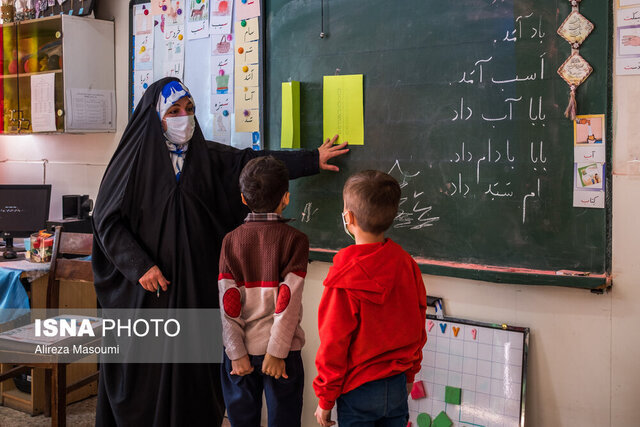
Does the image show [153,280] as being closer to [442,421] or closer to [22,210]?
[442,421]

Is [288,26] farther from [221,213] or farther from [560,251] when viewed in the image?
[560,251]

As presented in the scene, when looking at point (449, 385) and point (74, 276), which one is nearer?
point (449, 385)

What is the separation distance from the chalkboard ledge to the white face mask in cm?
102

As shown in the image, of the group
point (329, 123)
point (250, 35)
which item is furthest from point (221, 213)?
point (250, 35)

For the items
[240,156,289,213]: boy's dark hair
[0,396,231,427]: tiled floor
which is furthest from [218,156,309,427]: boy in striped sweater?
[0,396,231,427]: tiled floor

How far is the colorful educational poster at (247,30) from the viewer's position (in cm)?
255

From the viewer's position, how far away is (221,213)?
7.49 feet

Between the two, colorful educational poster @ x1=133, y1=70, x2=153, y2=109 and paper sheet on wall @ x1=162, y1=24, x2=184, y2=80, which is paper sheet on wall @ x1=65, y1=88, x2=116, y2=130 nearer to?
colorful educational poster @ x1=133, y1=70, x2=153, y2=109

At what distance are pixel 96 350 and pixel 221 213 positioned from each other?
92 cm

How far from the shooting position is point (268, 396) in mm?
1753

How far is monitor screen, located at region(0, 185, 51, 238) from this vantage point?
3.36 metres

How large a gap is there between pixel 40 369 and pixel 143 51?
177cm

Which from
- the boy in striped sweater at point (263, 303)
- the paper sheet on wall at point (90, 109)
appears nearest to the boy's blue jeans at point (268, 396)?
the boy in striped sweater at point (263, 303)

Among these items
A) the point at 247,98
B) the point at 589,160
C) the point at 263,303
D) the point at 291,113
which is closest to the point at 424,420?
the point at 263,303
